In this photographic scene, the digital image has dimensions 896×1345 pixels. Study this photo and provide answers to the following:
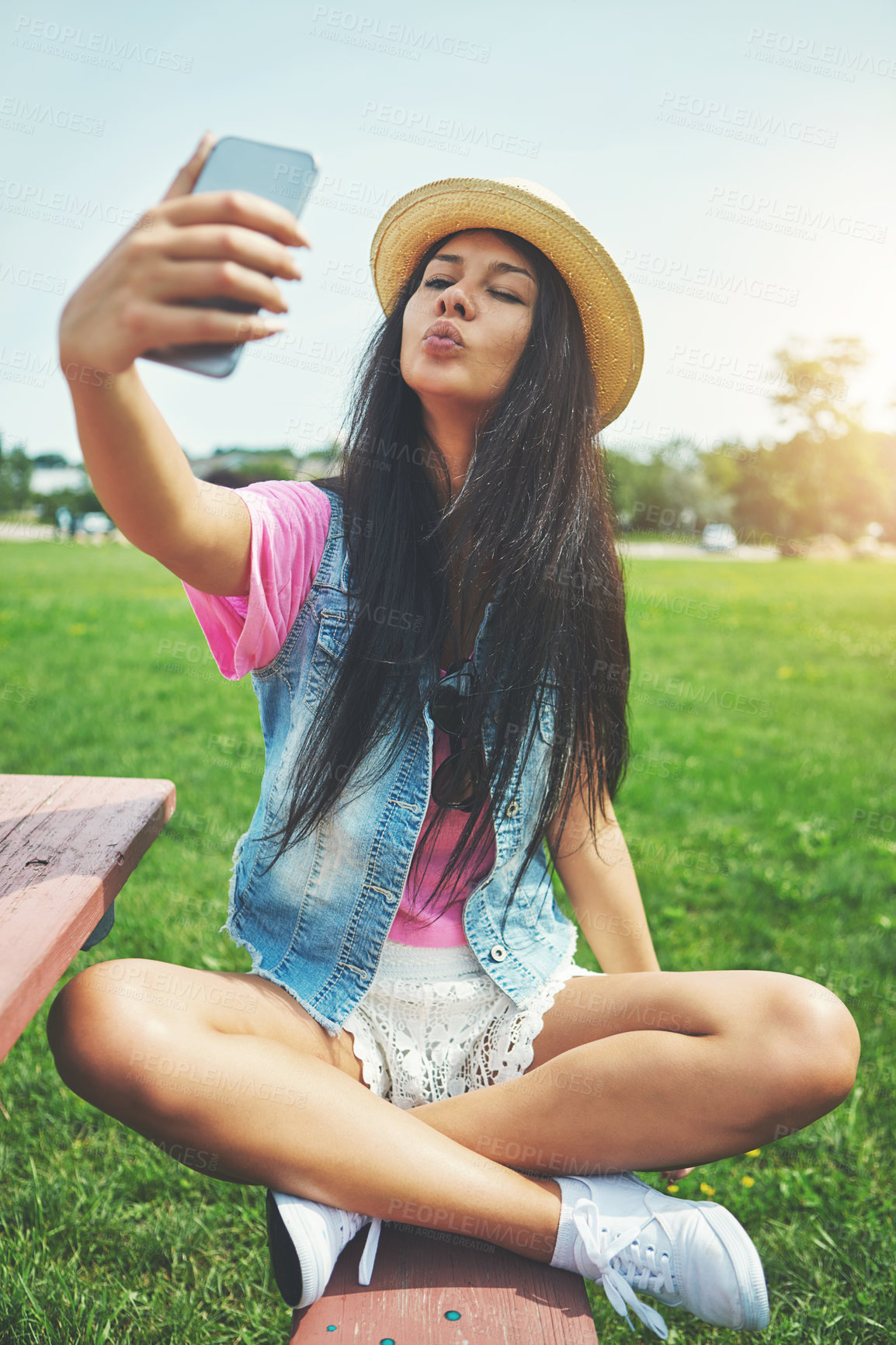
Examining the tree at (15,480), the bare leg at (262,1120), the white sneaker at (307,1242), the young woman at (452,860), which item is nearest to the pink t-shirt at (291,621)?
the young woman at (452,860)

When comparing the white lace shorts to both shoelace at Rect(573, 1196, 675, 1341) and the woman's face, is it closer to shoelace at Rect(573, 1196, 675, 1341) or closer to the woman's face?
shoelace at Rect(573, 1196, 675, 1341)

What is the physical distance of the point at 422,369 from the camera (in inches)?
70.5

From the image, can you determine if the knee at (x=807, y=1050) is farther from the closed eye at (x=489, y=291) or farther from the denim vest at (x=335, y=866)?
the closed eye at (x=489, y=291)

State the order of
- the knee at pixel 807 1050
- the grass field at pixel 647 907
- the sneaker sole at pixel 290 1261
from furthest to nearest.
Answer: the grass field at pixel 647 907 → the knee at pixel 807 1050 → the sneaker sole at pixel 290 1261

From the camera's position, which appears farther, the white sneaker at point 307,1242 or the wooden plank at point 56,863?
the white sneaker at point 307,1242

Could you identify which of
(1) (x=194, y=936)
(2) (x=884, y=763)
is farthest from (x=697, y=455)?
(1) (x=194, y=936)

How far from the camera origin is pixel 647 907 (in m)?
3.18

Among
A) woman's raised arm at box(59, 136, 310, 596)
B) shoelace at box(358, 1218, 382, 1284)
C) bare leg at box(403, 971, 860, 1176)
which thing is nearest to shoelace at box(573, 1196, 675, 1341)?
bare leg at box(403, 971, 860, 1176)

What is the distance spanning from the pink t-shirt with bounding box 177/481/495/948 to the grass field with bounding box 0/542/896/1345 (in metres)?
0.75

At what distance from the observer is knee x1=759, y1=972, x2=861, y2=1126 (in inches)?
59.1

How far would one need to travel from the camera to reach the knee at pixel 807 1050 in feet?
4.92

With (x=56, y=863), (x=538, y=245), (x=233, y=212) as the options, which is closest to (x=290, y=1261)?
(x=56, y=863)

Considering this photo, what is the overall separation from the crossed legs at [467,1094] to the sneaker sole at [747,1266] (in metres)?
0.12

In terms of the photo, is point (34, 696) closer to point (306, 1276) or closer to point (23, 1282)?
point (23, 1282)
